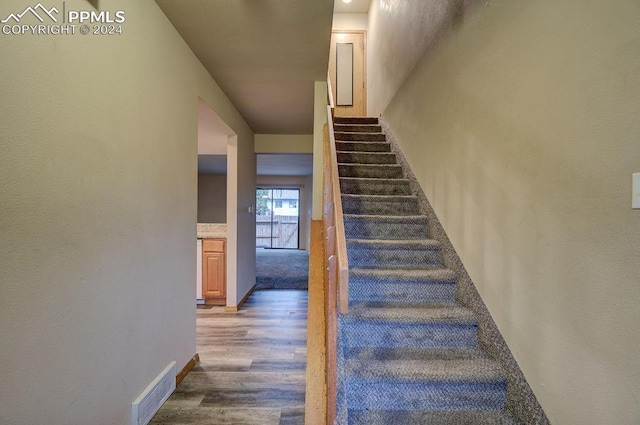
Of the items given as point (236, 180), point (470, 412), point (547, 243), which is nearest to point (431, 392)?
point (470, 412)

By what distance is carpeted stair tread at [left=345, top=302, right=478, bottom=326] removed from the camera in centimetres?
193

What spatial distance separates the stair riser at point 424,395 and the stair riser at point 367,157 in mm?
2379

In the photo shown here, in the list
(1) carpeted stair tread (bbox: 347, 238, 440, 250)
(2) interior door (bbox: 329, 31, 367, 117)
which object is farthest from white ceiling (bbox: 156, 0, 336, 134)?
(2) interior door (bbox: 329, 31, 367, 117)

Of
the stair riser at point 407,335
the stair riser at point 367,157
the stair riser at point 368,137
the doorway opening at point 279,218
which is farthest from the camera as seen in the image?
the doorway opening at point 279,218

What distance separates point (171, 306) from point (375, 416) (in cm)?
151

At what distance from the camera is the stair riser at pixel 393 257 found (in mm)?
2432

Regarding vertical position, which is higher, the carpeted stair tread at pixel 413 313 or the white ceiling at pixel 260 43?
the white ceiling at pixel 260 43

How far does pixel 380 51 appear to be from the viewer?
4.68m

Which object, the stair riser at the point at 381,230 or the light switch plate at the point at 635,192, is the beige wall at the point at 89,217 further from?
the light switch plate at the point at 635,192

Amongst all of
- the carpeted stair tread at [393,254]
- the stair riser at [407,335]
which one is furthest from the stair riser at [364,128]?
the stair riser at [407,335]

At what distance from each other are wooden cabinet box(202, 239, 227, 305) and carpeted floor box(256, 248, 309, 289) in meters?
1.14

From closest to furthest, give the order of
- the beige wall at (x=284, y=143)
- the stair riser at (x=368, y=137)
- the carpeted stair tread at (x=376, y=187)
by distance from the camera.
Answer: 1. the carpeted stair tread at (x=376, y=187)
2. the stair riser at (x=368, y=137)
3. the beige wall at (x=284, y=143)

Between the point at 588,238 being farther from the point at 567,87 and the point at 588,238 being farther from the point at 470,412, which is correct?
the point at 470,412

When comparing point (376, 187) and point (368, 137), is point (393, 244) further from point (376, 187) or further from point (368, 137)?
point (368, 137)
